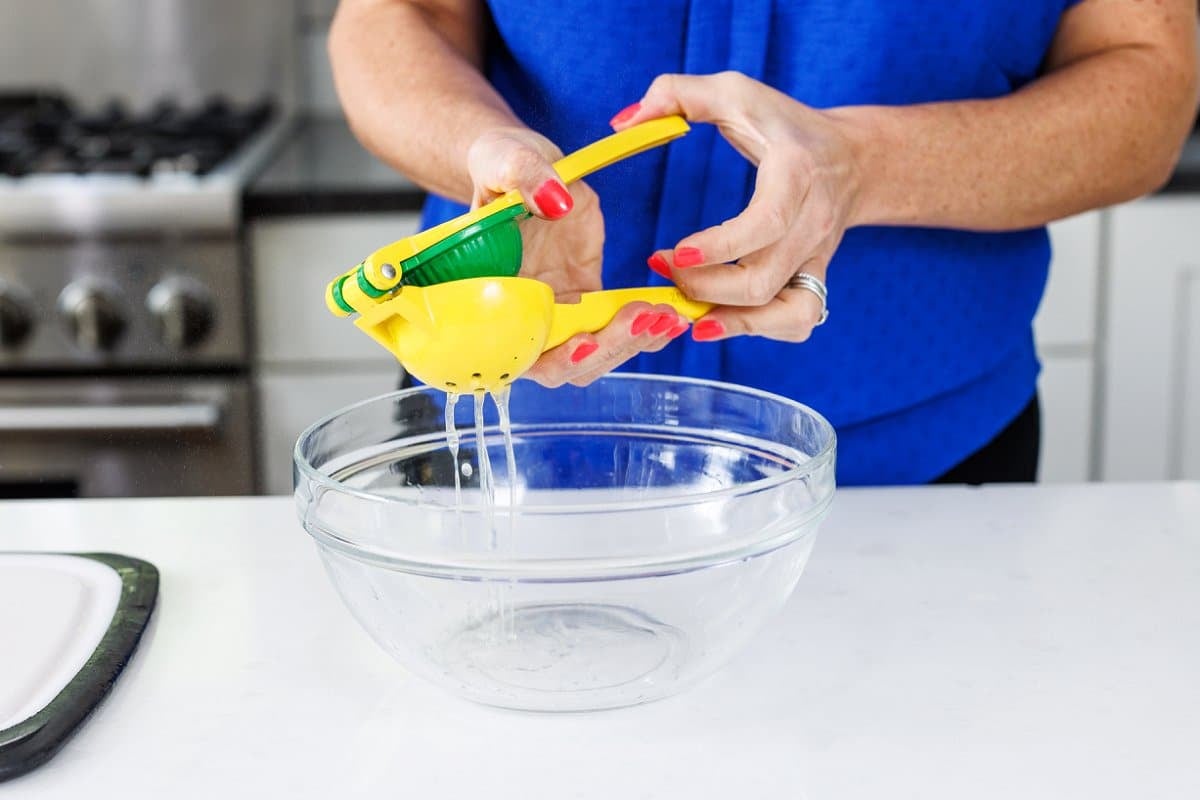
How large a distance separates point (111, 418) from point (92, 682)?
112 cm

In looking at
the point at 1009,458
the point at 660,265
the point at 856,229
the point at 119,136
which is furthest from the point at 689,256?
the point at 119,136

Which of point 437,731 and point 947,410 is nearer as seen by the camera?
point 437,731

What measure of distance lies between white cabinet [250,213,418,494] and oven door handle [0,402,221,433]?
0.27 ft

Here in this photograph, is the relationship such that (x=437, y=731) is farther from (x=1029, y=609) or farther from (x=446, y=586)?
(x=1029, y=609)

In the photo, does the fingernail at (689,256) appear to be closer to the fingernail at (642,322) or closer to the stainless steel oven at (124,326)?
the fingernail at (642,322)

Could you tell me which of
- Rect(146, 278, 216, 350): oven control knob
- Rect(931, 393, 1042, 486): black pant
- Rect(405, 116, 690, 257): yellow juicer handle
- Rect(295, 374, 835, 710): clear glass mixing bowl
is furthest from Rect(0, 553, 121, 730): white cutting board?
Rect(146, 278, 216, 350): oven control knob

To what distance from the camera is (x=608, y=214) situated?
3.39 ft

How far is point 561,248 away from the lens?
0.86 m

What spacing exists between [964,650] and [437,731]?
0.88ft

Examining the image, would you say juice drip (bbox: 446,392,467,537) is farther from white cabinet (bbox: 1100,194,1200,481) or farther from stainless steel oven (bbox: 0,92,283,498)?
white cabinet (bbox: 1100,194,1200,481)

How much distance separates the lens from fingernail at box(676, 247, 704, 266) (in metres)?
0.74

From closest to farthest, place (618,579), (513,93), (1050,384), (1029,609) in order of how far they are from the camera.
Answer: (618,579) < (1029,609) < (513,93) < (1050,384)

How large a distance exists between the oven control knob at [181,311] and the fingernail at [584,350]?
1058 mm

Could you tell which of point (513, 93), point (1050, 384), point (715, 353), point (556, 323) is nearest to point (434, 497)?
point (556, 323)
